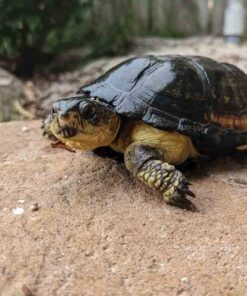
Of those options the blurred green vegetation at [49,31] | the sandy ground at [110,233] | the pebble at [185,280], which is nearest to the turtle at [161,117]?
the sandy ground at [110,233]

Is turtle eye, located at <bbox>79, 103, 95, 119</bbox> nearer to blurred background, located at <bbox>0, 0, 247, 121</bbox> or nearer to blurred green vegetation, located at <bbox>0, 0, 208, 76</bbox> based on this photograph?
blurred background, located at <bbox>0, 0, 247, 121</bbox>

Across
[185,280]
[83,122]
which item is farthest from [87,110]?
[185,280]

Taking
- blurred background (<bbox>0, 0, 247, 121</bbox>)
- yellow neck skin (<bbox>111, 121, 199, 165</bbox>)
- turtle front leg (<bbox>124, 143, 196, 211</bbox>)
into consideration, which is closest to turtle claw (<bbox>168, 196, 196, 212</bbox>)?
turtle front leg (<bbox>124, 143, 196, 211</bbox>)

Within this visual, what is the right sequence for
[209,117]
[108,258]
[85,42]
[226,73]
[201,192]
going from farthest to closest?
[85,42] < [226,73] < [209,117] < [201,192] < [108,258]

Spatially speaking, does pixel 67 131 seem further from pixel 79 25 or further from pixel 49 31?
pixel 79 25

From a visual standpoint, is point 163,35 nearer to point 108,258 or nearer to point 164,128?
point 164,128

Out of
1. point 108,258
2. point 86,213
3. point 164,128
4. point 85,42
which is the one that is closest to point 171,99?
point 164,128
